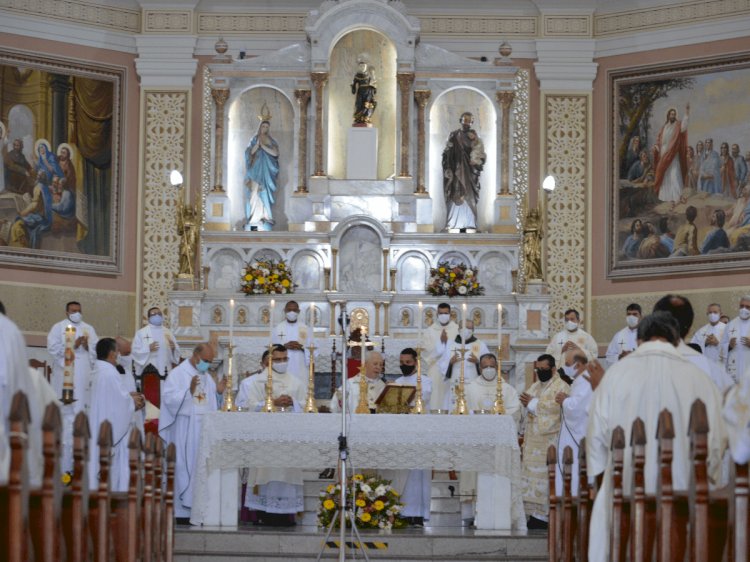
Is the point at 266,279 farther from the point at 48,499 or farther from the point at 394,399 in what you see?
the point at 48,499

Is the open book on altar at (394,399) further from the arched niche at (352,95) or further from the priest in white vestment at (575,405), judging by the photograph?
the arched niche at (352,95)

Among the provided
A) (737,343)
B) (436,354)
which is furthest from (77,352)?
(737,343)

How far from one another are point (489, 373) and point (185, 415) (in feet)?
10.3

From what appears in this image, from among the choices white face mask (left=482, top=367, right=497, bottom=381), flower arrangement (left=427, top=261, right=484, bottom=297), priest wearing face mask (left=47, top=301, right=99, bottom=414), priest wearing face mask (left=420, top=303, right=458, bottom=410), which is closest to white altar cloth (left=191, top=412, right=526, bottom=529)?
white face mask (left=482, top=367, right=497, bottom=381)

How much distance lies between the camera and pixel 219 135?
20.3 meters

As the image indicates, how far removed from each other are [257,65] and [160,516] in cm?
1178

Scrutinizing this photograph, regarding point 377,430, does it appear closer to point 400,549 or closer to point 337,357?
point 400,549

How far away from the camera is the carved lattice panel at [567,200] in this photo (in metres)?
20.2

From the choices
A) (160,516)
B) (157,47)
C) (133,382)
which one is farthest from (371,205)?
(160,516)

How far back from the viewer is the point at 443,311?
17.0m

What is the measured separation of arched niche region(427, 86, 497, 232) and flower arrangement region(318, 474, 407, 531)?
25.1 feet

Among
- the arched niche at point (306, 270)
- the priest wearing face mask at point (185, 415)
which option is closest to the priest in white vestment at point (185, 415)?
the priest wearing face mask at point (185, 415)

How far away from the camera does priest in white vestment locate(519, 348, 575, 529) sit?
538 inches

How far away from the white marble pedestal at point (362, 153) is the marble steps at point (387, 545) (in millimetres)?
8598
